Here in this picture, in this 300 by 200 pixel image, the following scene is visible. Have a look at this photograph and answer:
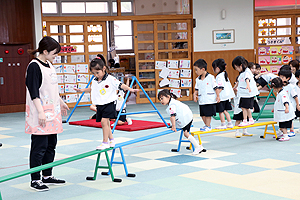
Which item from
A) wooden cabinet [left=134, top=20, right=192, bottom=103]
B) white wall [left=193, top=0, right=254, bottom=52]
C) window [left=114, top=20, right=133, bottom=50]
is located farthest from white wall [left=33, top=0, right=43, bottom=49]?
window [left=114, top=20, right=133, bottom=50]

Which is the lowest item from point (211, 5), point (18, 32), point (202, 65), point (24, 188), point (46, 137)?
point (24, 188)

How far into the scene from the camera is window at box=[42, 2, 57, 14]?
11070 millimetres

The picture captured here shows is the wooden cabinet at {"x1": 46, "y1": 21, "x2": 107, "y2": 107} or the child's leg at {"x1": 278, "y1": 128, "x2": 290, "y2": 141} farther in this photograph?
the wooden cabinet at {"x1": 46, "y1": 21, "x2": 107, "y2": 107}

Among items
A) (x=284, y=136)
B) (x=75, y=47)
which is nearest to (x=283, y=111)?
(x=284, y=136)

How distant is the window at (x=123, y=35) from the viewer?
19578 millimetres

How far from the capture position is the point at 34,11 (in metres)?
10.7

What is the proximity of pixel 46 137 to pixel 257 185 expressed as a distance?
1.93 m

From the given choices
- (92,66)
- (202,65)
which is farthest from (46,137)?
(202,65)

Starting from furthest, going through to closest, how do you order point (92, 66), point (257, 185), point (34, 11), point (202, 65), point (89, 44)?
point (89, 44), point (34, 11), point (202, 65), point (92, 66), point (257, 185)

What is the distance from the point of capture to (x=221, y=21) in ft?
39.3

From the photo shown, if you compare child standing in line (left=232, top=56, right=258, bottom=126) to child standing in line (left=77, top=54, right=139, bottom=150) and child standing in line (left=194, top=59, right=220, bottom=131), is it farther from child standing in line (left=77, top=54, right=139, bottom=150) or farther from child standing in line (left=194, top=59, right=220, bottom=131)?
child standing in line (left=77, top=54, right=139, bottom=150)

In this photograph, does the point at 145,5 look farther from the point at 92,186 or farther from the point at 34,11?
the point at 92,186

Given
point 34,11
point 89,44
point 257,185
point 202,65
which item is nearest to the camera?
point 257,185

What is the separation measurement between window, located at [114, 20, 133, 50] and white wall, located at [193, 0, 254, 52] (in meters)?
8.13
